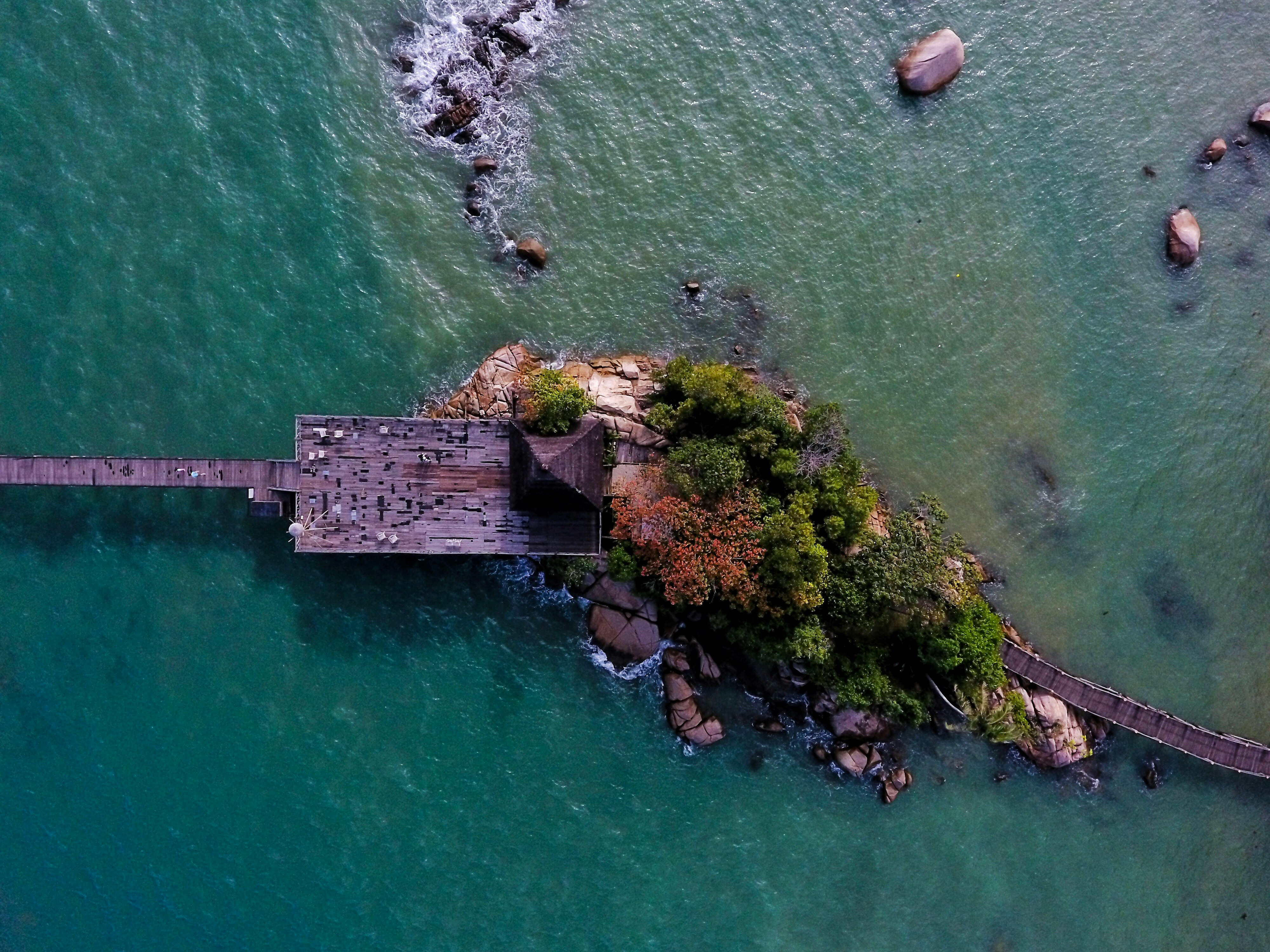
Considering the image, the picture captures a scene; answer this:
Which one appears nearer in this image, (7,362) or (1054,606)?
(7,362)

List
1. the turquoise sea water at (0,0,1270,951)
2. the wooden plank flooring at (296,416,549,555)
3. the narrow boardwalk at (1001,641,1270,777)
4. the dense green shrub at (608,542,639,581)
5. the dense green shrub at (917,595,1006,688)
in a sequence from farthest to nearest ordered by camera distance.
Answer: the narrow boardwalk at (1001,641,1270,777) → the turquoise sea water at (0,0,1270,951) → the dense green shrub at (917,595,1006,688) → the wooden plank flooring at (296,416,549,555) → the dense green shrub at (608,542,639,581)

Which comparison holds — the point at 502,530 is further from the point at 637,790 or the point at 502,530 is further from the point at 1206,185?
the point at 1206,185

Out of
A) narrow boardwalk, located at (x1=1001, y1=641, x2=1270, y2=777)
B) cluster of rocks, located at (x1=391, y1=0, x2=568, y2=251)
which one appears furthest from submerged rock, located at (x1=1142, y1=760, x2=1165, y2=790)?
cluster of rocks, located at (x1=391, y1=0, x2=568, y2=251)

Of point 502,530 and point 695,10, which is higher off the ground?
point 695,10

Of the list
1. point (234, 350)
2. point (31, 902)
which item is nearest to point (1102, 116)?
point (234, 350)

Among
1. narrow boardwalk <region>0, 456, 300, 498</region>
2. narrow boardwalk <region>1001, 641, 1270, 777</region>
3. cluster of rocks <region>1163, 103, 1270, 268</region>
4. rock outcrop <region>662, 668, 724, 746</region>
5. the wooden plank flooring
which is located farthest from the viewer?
cluster of rocks <region>1163, 103, 1270, 268</region>

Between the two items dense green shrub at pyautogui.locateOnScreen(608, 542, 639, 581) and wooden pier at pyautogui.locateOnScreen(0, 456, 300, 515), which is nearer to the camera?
dense green shrub at pyautogui.locateOnScreen(608, 542, 639, 581)

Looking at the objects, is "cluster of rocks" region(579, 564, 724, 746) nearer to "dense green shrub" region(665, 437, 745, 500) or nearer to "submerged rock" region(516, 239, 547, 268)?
"dense green shrub" region(665, 437, 745, 500)
